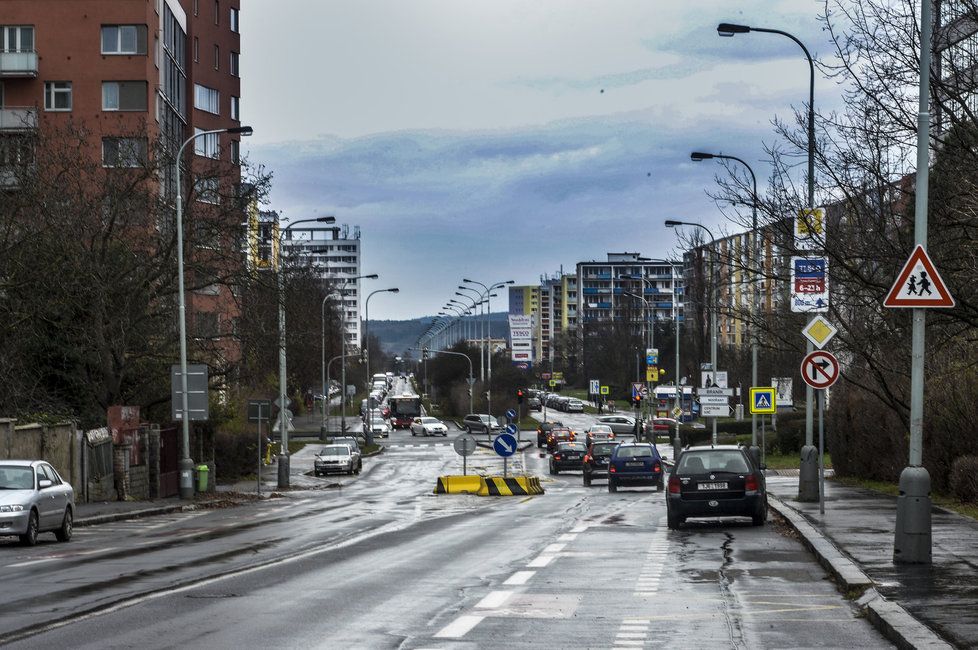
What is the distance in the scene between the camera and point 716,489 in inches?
950

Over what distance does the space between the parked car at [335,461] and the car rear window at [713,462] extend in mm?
39152

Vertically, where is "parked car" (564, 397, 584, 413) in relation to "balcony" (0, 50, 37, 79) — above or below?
below

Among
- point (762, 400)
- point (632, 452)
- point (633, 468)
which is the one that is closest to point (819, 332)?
point (762, 400)

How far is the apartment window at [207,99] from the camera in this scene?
3160 inches

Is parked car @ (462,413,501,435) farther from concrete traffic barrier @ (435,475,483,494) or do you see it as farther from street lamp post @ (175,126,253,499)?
street lamp post @ (175,126,253,499)

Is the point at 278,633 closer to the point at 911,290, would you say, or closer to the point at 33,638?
the point at 33,638

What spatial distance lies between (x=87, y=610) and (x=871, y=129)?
13915mm

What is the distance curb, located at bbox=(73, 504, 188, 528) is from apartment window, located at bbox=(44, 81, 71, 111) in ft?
115

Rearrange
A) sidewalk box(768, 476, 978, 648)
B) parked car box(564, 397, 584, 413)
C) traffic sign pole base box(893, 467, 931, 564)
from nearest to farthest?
sidewalk box(768, 476, 978, 648) < traffic sign pole base box(893, 467, 931, 564) < parked car box(564, 397, 584, 413)

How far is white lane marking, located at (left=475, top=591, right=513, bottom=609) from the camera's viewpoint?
42.8 ft

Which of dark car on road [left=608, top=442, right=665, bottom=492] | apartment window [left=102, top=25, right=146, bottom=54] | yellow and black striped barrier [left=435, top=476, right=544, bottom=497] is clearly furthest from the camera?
apartment window [left=102, top=25, right=146, bottom=54]

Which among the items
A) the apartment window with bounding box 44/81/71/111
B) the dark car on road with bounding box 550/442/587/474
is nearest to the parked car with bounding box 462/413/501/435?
the dark car on road with bounding box 550/442/587/474

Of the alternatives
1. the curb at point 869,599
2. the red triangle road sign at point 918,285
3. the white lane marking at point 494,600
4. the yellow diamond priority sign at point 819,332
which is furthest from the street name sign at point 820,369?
the white lane marking at point 494,600

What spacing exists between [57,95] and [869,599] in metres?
61.0
